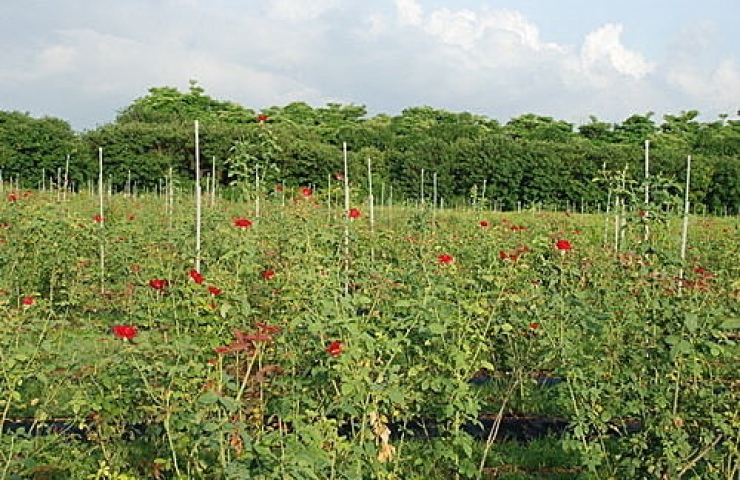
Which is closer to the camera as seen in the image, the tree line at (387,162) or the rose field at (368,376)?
the rose field at (368,376)

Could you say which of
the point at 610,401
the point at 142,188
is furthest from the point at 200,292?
the point at 142,188

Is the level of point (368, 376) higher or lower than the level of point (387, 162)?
lower

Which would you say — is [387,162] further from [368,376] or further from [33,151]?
[368,376]

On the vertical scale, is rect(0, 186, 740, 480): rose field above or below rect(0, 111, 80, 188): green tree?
below

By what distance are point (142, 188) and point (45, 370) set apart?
21385 millimetres

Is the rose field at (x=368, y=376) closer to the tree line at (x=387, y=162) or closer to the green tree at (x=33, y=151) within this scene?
the tree line at (x=387, y=162)

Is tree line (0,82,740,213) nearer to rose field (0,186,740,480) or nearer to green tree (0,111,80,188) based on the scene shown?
green tree (0,111,80,188)

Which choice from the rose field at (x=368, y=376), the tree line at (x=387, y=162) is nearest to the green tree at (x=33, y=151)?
the tree line at (x=387, y=162)

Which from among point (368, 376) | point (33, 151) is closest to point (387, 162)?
point (33, 151)

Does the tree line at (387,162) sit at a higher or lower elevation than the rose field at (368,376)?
higher

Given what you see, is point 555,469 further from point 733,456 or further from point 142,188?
point 142,188

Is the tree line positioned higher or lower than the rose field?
higher

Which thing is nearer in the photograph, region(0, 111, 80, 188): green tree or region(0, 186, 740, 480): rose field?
region(0, 186, 740, 480): rose field

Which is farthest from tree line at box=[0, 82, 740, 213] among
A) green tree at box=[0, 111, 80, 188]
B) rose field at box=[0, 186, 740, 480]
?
rose field at box=[0, 186, 740, 480]
